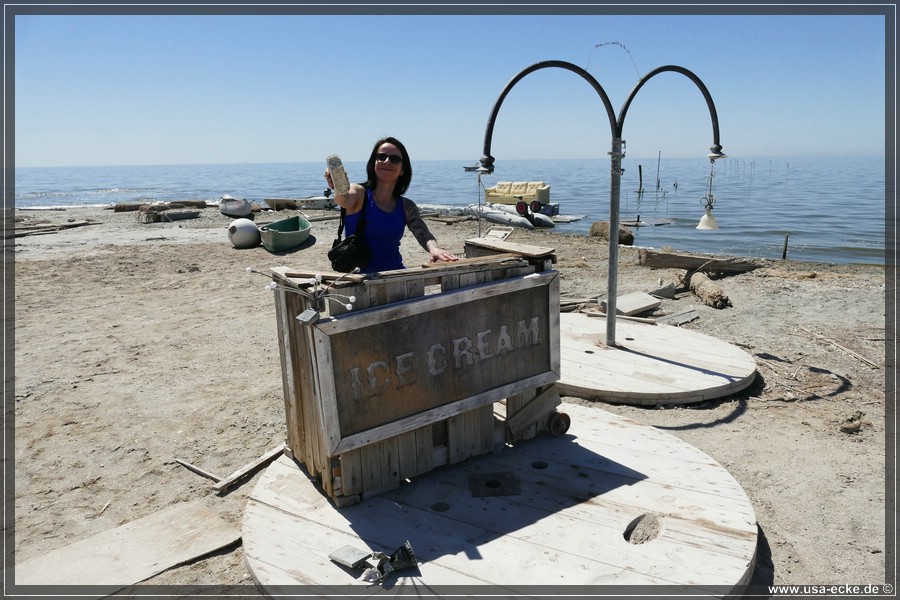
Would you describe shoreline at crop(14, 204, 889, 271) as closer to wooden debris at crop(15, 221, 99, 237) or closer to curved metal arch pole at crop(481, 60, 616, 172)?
wooden debris at crop(15, 221, 99, 237)

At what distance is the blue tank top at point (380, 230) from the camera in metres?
4.22

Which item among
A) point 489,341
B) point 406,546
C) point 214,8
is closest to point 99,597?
point 406,546

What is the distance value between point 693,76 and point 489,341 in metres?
4.38

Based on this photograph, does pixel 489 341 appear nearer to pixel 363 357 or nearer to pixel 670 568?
pixel 363 357

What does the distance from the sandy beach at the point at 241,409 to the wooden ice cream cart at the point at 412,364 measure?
1.02 meters

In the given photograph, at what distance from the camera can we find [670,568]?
3.06m

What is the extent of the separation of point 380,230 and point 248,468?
2239 mm

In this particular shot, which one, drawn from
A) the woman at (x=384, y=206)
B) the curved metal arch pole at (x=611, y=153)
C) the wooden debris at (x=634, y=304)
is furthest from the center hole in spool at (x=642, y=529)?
the wooden debris at (x=634, y=304)

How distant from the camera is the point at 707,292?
10102 mm

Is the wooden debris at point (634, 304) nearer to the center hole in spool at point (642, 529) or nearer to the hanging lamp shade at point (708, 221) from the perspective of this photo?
the hanging lamp shade at point (708, 221)

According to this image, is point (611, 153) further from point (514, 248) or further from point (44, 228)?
point (44, 228)

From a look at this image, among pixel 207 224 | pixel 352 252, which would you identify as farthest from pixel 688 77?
pixel 207 224

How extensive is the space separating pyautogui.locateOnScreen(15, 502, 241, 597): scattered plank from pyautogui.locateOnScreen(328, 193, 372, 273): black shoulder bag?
188cm

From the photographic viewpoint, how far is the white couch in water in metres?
39.7
